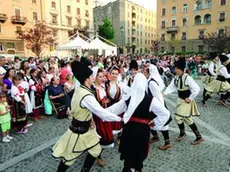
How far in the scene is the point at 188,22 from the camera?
49906 mm

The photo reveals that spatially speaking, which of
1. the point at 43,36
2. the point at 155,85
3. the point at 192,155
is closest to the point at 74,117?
the point at 155,85

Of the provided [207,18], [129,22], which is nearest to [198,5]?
[207,18]

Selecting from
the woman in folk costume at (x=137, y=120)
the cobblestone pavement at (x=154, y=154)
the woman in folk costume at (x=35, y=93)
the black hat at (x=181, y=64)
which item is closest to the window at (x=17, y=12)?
the woman in folk costume at (x=35, y=93)

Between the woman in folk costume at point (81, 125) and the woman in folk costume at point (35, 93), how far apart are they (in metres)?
4.42

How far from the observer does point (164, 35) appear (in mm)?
54688

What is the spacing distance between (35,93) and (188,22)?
49601 millimetres

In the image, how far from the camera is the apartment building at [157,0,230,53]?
45.8m

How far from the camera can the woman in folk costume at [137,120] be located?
288 cm

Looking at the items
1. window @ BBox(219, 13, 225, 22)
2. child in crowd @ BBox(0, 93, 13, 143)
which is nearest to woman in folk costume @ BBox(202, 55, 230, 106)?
child in crowd @ BBox(0, 93, 13, 143)

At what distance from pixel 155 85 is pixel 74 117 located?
6.39 feet

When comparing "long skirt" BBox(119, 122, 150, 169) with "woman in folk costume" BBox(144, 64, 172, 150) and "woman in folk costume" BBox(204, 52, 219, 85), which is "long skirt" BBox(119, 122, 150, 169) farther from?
"woman in folk costume" BBox(204, 52, 219, 85)

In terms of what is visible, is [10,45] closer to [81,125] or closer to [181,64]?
[181,64]

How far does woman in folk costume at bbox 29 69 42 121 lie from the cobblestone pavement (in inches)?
42.1

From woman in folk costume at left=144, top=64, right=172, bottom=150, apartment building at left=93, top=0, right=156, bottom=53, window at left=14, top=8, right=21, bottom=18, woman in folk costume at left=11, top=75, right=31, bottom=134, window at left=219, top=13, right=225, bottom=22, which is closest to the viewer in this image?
woman in folk costume at left=144, top=64, right=172, bottom=150
